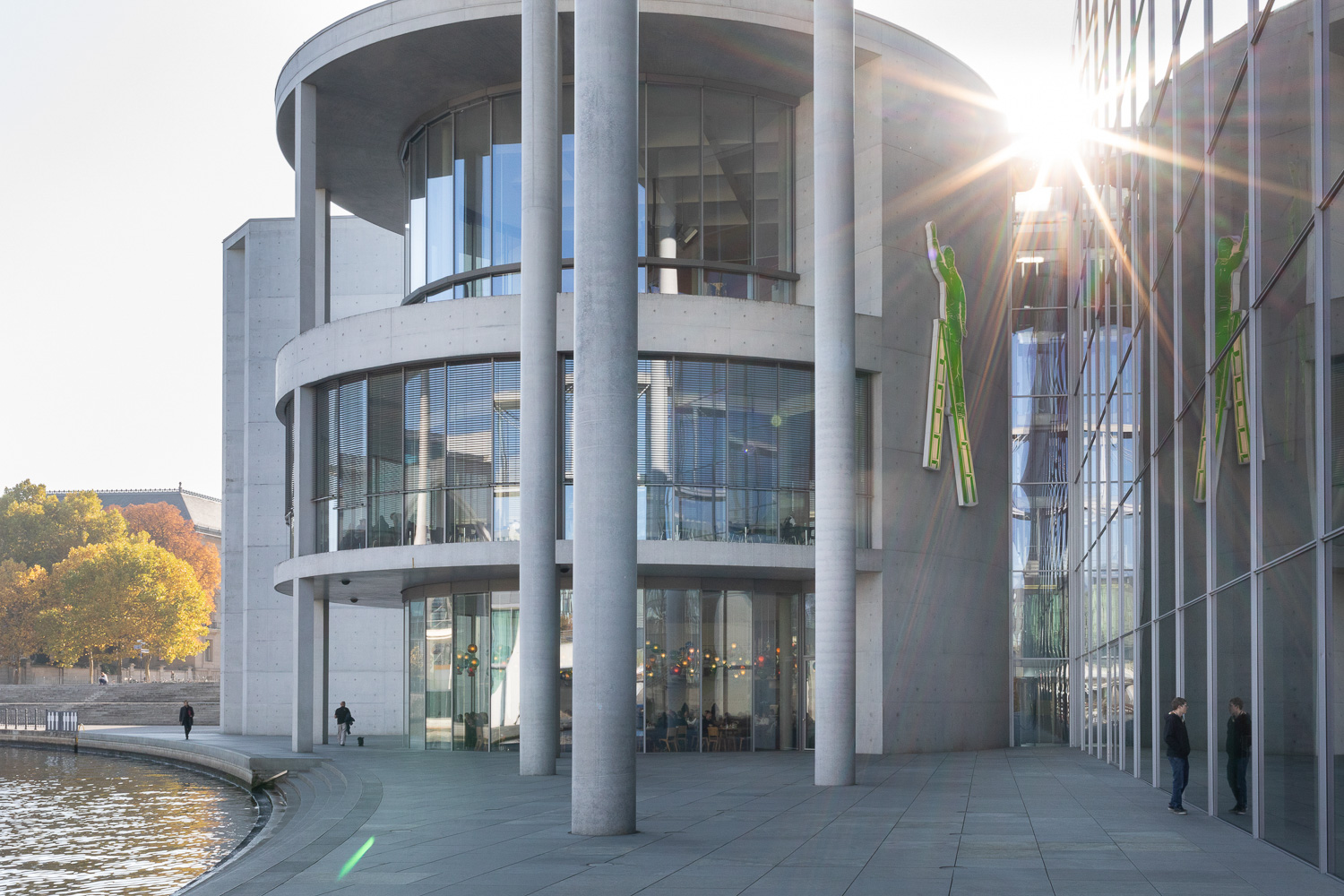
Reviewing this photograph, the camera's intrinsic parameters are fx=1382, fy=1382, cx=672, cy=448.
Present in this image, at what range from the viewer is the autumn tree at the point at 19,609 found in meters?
90.5

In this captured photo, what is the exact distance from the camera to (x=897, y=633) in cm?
3278

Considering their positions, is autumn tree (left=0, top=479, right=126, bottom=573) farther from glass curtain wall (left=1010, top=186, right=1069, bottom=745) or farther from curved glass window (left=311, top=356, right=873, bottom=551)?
glass curtain wall (left=1010, top=186, right=1069, bottom=745)

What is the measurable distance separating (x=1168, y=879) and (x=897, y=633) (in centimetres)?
2048

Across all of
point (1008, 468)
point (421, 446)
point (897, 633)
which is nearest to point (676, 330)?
point (421, 446)

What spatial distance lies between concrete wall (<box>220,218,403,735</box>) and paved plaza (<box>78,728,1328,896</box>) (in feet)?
74.3

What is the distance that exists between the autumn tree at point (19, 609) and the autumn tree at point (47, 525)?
30.5ft

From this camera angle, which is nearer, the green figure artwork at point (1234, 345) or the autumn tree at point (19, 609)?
the green figure artwork at point (1234, 345)

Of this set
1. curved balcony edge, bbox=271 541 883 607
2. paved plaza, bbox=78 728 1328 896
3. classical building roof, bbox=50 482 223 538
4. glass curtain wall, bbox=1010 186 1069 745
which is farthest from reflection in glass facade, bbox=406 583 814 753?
classical building roof, bbox=50 482 223 538

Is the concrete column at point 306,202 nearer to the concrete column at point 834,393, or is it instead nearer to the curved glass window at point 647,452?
the curved glass window at point 647,452

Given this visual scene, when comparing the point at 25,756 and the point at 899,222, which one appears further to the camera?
the point at 25,756

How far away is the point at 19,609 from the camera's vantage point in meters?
91.1

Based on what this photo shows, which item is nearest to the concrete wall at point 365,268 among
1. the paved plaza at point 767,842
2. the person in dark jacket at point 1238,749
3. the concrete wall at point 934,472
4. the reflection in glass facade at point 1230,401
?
the concrete wall at point 934,472

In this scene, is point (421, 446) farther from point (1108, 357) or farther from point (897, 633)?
point (1108, 357)

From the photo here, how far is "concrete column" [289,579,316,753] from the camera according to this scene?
3366 cm
